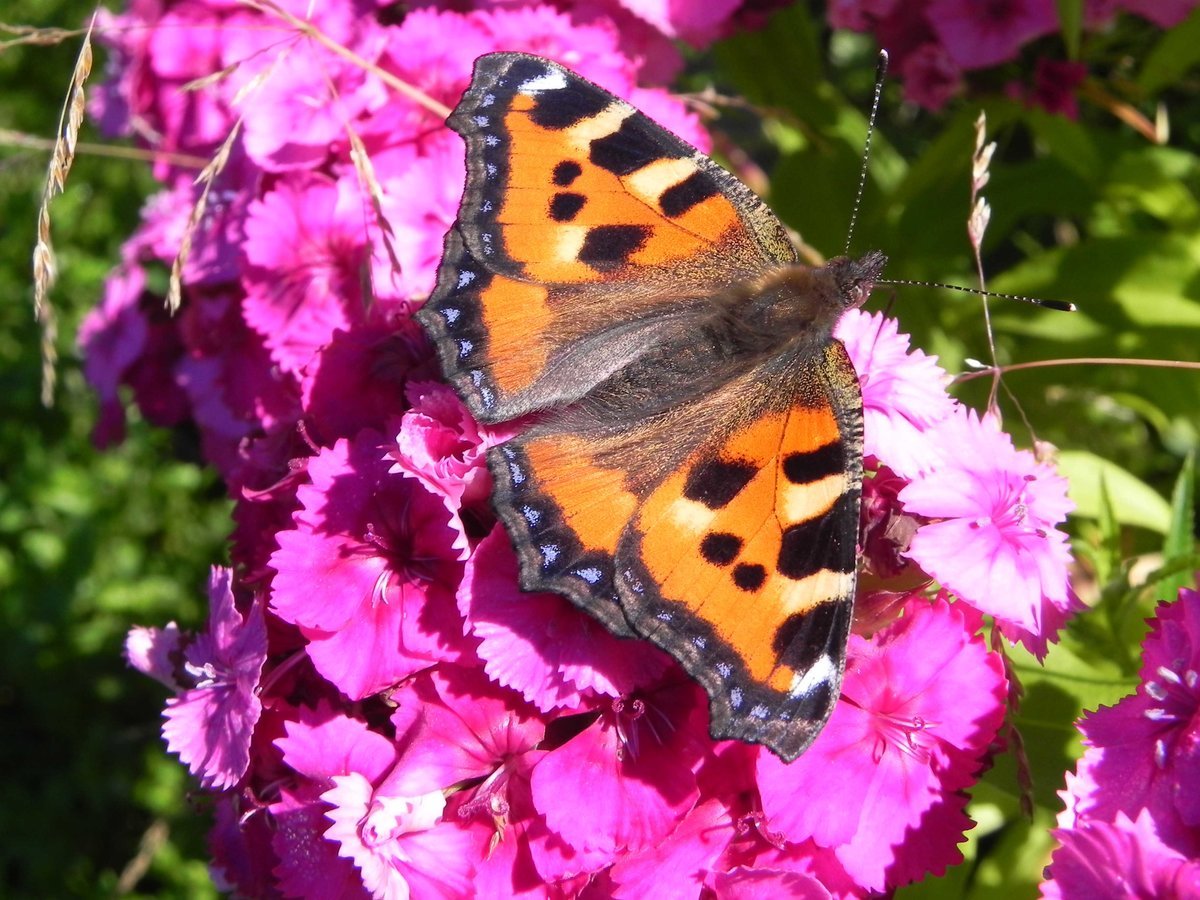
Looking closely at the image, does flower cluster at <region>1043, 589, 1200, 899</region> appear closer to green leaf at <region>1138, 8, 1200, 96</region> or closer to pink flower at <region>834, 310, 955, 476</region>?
pink flower at <region>834, 310, 955, 476</region>

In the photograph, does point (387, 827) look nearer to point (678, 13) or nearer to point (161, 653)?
point (161, 653)

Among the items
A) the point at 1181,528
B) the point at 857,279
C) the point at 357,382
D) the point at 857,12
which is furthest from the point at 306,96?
the point at 1181,528

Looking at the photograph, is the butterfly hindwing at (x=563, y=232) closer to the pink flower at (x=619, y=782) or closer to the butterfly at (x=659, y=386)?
the butterfly at (x=659, y=386)

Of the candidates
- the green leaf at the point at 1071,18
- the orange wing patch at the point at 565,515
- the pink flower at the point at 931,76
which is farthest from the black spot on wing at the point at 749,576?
the pink flower at the point at 931,76

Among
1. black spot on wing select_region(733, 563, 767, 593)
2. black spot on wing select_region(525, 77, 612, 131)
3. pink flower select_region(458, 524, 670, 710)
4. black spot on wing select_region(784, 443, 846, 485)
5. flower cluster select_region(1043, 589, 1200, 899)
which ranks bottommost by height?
flower cluster select_region(1043, 589, 1200, 899)

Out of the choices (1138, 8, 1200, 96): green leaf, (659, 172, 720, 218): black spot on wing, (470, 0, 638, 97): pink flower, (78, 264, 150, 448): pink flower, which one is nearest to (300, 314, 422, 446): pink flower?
(659, 172, 720, 218): black spot on wing

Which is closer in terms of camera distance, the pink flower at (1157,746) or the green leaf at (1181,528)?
the pink flower at (1157,746)
